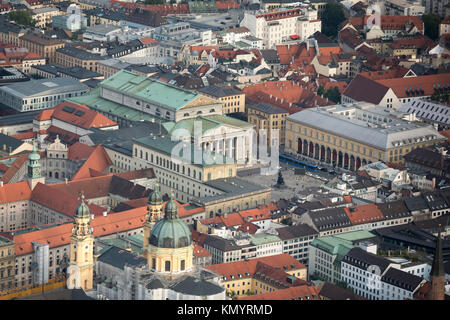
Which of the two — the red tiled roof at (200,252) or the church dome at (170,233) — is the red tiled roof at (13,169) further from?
the church dome at (170,233)

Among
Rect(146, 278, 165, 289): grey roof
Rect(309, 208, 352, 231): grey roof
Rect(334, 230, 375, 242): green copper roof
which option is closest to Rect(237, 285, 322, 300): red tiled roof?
Rect(146, 278, 165, 289): grey roof

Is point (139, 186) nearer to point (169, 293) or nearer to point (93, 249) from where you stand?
point (93, 249)

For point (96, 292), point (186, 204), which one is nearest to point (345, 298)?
point (96, 292)

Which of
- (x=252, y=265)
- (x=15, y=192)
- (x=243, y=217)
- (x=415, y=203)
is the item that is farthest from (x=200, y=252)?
(x=415, y=203)

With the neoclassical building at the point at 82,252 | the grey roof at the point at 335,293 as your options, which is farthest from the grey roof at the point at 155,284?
the grey roof at the point at 335,293

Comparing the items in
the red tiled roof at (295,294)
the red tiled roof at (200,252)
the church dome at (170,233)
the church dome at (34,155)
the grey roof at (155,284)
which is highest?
the church dome at (170,233)

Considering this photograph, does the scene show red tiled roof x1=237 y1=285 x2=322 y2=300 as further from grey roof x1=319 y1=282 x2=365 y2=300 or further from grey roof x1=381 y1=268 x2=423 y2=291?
grey roof x1=381 y1=268 x2=423 y2=291
